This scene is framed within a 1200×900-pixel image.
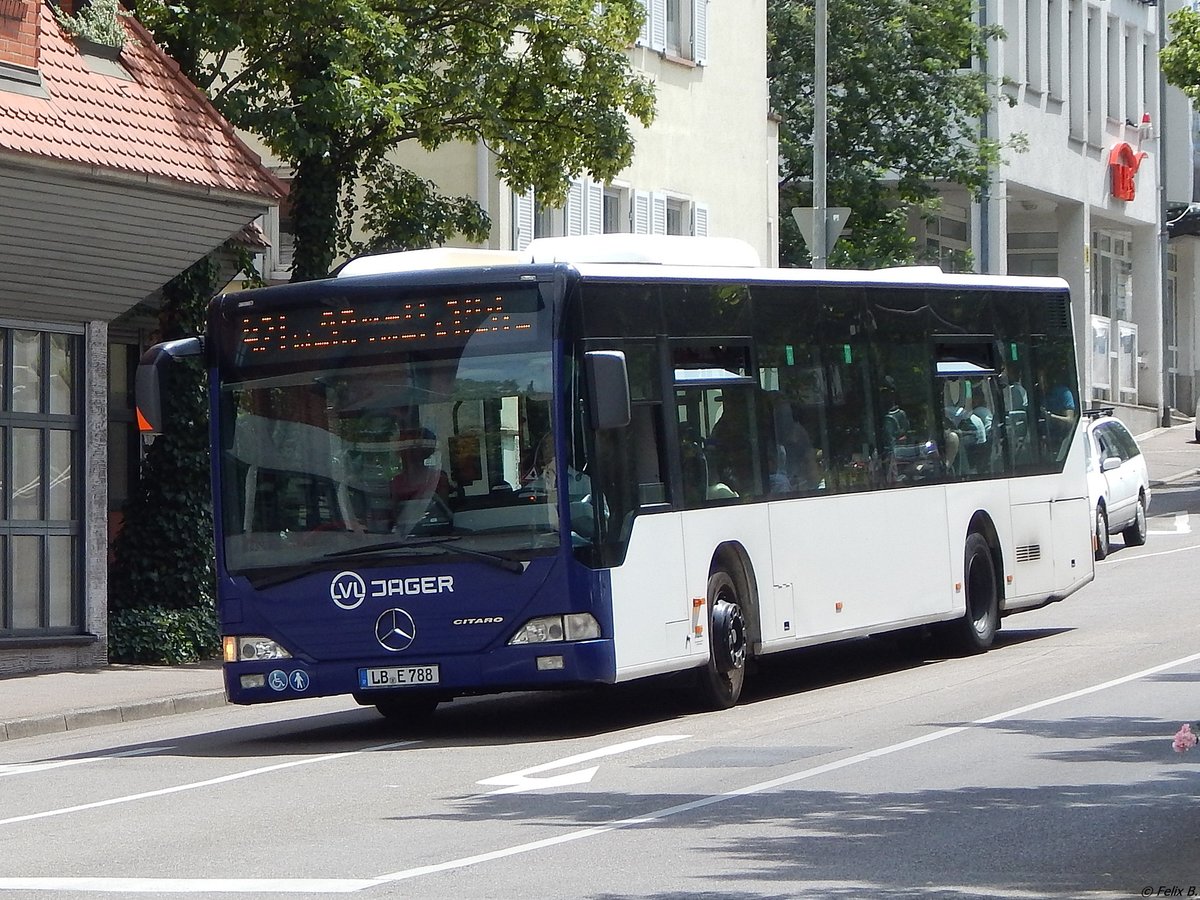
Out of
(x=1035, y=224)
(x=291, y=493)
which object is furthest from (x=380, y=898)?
(x=1035, y=224)

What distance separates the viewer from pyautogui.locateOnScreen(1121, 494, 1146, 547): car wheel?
108ft

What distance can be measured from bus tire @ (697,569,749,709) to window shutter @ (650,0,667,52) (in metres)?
21.3

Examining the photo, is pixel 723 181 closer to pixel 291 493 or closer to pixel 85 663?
pixel 85 663

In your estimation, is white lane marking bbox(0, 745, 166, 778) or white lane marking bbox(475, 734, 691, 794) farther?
white lane marking bbox(0, 745, 166, 778)

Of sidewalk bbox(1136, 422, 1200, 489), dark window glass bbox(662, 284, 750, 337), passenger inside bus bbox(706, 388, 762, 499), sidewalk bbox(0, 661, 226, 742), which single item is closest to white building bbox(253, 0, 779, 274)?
sidewalk bbox(0, 661, 226, 742)

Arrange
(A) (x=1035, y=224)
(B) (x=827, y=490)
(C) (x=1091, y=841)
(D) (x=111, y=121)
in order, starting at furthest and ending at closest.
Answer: (A) (x=1035, y=224), (D) (x=111, y=121), (B) (x=827, y=490), (C) (x=1091, y=841)

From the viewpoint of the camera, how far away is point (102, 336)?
22.4 metres

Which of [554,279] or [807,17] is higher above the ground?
[807,17]

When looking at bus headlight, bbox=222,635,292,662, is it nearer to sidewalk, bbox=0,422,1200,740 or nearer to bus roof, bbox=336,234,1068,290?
bus roof, bbox=336,234,1068,290

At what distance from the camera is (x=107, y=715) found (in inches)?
699

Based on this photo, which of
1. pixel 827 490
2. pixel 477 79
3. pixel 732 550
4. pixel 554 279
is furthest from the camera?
pixel 477 79

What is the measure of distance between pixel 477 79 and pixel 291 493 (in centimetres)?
1019

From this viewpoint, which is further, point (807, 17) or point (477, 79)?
point (807, 17)

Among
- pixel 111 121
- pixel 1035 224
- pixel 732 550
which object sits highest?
pixel 1035 224
